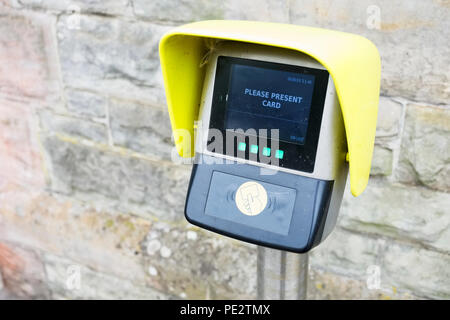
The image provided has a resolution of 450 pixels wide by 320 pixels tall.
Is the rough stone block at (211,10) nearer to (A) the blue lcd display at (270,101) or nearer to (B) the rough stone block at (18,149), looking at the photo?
(A) the blue lcd display at (270,101)

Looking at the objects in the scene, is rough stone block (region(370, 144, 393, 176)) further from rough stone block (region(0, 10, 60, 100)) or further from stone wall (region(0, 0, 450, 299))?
rough stone block (region(0, 10, 60, 100))

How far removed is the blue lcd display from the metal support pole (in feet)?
0.91

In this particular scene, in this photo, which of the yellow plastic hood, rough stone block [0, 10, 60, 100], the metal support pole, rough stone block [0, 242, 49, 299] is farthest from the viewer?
rough stone block [0, 242, 49, 299]

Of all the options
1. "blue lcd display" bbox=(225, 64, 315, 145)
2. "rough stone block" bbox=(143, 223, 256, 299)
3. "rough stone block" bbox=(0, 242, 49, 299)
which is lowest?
"rough stone block" bbox=(0, 242, 49, 299)

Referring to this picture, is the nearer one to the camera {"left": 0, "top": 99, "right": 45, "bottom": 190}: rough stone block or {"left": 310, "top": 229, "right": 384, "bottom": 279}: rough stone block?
{"left": 310, "top": 229, "right": 384, "bottom": 279}: rough stone block

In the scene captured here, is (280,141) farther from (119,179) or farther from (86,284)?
(86,284)

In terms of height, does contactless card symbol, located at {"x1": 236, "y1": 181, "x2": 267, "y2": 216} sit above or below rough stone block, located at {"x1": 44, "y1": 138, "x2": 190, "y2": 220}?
above

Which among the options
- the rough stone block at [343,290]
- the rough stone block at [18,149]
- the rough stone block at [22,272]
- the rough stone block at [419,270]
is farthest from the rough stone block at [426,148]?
the rough stone block at [22,272]

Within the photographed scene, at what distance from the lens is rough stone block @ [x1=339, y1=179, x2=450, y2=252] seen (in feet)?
4.38

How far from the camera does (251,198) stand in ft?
3.02

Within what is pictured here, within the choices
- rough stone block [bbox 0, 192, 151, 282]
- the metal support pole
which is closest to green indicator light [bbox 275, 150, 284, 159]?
the metal support pole

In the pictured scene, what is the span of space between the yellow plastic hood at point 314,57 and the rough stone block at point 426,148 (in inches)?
15.1

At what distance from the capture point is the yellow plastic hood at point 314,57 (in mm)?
808
